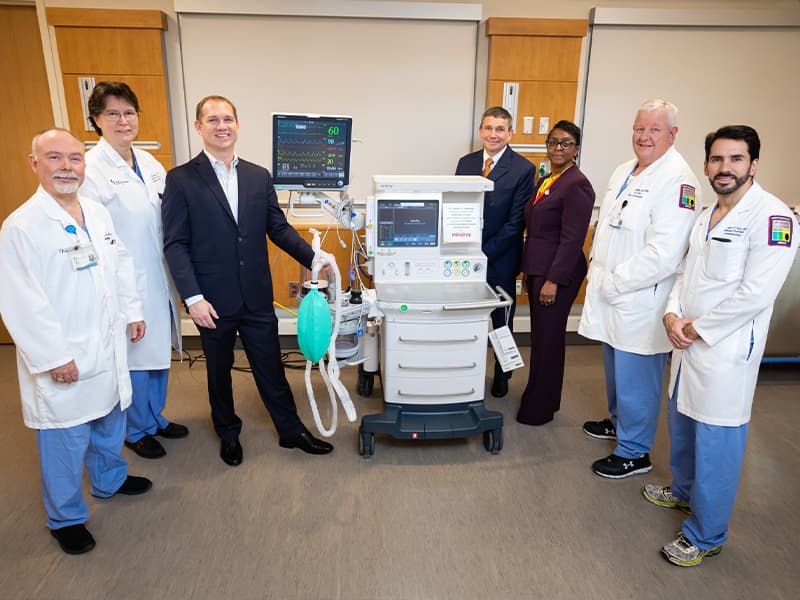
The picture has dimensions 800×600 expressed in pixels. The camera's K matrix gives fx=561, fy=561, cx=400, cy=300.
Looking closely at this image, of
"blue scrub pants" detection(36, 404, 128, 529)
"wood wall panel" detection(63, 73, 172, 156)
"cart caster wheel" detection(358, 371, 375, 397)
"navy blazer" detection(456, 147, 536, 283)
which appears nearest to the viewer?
"blue scrub pants" detection(36, 404, 128, 529)

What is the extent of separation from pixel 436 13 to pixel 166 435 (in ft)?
10.8

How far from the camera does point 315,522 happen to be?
237 cm

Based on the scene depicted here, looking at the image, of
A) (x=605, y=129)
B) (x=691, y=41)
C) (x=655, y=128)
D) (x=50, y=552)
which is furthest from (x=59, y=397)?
(x=691, y=41)

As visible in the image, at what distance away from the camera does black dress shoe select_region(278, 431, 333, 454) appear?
9.41ft

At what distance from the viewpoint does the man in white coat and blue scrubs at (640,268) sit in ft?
7.97

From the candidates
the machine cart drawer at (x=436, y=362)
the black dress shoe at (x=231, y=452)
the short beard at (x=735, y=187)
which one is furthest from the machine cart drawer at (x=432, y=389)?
the short beard at (x=735, y=187)

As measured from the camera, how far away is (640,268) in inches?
97.0

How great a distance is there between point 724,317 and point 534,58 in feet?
8.95

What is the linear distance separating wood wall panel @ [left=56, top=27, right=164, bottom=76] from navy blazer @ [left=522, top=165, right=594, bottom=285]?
2.80 metres

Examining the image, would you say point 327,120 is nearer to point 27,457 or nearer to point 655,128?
point 655,128

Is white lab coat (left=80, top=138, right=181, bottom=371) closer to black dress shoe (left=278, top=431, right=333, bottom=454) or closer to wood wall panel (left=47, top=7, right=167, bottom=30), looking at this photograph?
black dress shoe (left=278, top=431, right=333, bottom=454)

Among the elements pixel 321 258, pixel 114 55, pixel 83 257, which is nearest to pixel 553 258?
pixel 321 258

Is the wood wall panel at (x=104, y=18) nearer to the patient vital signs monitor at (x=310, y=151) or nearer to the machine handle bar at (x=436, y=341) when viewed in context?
the patient vital signs monitor at (x=310, y=151)

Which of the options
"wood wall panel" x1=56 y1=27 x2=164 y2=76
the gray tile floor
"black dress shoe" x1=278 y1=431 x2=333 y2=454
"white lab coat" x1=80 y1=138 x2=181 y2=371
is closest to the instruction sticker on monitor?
the gray tile floor
